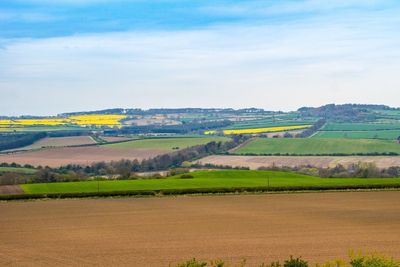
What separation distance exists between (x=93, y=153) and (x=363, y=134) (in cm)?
6230

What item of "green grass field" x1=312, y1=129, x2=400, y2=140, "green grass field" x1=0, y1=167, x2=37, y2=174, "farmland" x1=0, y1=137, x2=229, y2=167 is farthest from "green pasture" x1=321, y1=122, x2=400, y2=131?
"green grass field" x1=0, y1=167, x2=37, y2=174

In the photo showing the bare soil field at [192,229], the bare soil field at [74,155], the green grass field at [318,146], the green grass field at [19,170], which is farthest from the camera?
the green grass field at [318,146]

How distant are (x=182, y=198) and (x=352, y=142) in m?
66.7

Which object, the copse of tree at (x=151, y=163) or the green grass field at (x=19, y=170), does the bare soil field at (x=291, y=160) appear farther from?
the green grass field at (x=19, y=170)

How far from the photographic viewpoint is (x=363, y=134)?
134 meters

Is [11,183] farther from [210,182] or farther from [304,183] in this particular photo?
[304,183]

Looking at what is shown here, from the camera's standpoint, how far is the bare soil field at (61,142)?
404ft

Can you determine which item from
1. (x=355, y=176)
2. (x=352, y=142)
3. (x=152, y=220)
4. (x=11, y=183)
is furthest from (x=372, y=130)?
(x=152, y=220)

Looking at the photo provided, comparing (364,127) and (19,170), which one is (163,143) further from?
(364,127)

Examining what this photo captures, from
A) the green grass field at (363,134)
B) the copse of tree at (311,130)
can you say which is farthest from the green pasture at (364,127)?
the green grass field at (363,134)

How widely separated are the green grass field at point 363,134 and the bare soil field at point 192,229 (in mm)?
75378

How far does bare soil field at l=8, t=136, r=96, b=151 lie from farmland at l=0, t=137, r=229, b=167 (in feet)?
28.8

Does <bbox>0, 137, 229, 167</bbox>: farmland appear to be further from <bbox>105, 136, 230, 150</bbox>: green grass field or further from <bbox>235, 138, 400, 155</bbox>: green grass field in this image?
<bbox>235, 138, 400, 155</bbox>: green grass field

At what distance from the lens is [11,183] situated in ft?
223
